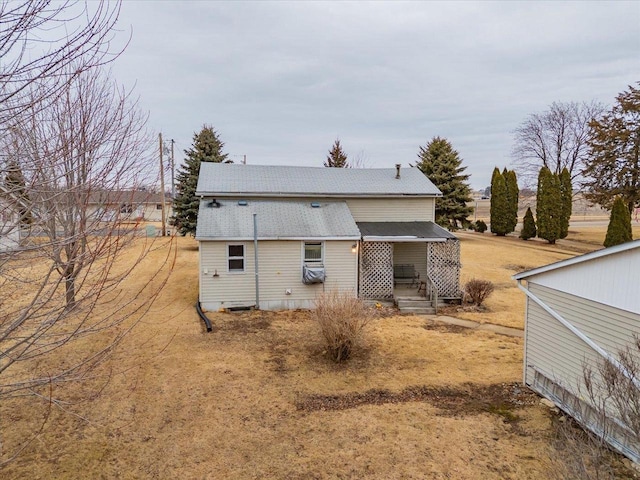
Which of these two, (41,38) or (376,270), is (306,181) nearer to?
(376,270)

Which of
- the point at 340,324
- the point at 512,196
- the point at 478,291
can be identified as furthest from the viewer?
the point at 512,196

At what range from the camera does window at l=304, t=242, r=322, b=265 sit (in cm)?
1401

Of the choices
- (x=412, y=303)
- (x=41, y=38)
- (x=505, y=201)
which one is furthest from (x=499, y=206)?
(x=41, y=38)

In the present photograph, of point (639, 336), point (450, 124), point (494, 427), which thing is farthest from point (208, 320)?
point (450, 124)

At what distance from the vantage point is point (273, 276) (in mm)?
13703

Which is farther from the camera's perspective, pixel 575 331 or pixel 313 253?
pixel 313 253

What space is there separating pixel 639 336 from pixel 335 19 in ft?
52.5

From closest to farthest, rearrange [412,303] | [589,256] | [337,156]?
[589,256]
[412,303]
[337,156]

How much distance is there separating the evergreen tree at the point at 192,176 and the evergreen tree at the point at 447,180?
16.5 metres

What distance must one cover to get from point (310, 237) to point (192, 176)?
1685cm

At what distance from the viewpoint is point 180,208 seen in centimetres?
2748

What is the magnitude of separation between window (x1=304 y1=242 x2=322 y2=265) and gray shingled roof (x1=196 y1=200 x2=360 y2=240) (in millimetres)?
483

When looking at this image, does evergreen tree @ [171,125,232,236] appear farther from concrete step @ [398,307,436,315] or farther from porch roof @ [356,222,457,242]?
concrete step @ [398,307,436,315]

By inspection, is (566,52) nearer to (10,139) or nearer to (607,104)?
(607,104)
